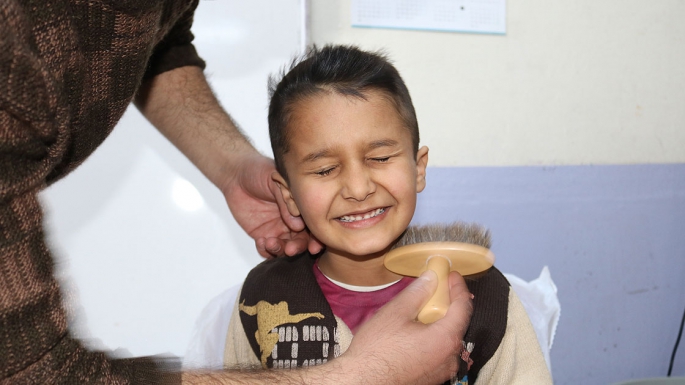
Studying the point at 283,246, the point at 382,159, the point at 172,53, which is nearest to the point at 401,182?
the point at 382,159

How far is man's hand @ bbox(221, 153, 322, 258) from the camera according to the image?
109cm

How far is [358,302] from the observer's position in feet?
3.36

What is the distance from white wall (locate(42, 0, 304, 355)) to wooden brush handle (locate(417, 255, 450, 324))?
0.95 metres

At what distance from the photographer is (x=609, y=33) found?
1.96 metres

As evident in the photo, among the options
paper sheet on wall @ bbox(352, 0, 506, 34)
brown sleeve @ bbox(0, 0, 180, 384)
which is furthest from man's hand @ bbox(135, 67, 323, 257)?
paper sheet on wall @ bbox(352, 0, 506, 34)

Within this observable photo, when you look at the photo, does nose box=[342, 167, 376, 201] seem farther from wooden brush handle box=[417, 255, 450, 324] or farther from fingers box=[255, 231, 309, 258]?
fingers box=[255, 231, 309, 258]

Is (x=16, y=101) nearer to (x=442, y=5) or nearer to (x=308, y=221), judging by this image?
(x=308, y=221)

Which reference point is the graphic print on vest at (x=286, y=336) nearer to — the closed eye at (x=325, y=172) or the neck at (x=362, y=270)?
the neck at (x=362, y=270)

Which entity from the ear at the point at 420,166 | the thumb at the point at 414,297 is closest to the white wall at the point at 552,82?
the ear at the point at 420,166

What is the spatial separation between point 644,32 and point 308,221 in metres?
1.62

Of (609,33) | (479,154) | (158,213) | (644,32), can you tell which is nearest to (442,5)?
(479,154)

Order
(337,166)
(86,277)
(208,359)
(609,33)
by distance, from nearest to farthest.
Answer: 1. (337,166)
2. (208,359)
3. (86,277)
4. (609,33)

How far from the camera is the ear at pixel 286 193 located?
1.02 metres

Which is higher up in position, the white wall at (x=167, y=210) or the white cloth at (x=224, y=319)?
the white wall at (x=167, y=210)
